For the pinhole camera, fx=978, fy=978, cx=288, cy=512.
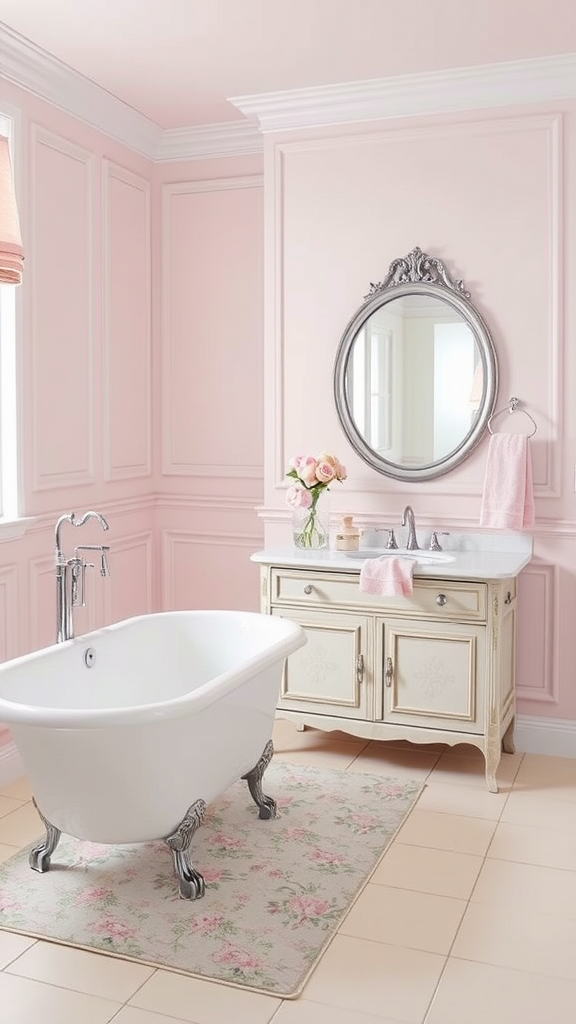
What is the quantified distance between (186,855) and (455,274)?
2.54m

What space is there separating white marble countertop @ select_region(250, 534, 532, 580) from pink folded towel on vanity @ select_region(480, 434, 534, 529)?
0.14 meters

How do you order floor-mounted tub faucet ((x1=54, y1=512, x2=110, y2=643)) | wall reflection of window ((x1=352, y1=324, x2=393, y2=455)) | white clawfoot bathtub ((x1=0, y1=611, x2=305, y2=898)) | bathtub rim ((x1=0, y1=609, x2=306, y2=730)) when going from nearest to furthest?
1. bathtub rim ((x1=0, y1=609, x2=306, y2=730))
2. white clawfoot bathtub ((x1=0, y1=611, x2=305, y2=898))
3. floor-mounted tub faucet ((x1=54, y1=512, x2=110, y2=643))
4. wall reflection of window ((x1=352, y1=324, x2=393, y2=455))

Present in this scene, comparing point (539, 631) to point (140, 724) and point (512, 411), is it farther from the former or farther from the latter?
point (140, 724)

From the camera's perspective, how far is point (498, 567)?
145 inches

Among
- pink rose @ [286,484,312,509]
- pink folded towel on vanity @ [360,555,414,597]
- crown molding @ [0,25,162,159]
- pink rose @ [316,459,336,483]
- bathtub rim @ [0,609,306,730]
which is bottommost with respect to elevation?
bathtub rim @ [0,609,306,730]

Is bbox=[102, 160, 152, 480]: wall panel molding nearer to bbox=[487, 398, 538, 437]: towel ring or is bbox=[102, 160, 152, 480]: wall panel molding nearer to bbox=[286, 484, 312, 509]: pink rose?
bbox=[286, 484, 312, 509]: pink rose

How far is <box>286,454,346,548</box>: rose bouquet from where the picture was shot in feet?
13.3

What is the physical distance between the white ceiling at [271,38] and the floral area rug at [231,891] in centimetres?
276

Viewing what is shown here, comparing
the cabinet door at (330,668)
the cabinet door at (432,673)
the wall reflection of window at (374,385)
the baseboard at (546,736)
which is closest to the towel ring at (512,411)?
the wall reflection of window at (374,385)

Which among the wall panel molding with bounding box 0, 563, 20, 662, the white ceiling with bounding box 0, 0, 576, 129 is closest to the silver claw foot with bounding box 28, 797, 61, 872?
the wall panel molding with bounding box 0, 563, 20, 662

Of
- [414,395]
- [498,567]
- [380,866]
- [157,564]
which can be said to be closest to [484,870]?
[380,866]

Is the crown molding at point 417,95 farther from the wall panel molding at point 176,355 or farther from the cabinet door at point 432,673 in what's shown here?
the cabinet door at point 432,673

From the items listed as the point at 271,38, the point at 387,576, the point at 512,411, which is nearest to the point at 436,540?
the point at 387,576

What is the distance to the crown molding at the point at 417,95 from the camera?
12.6 ft
